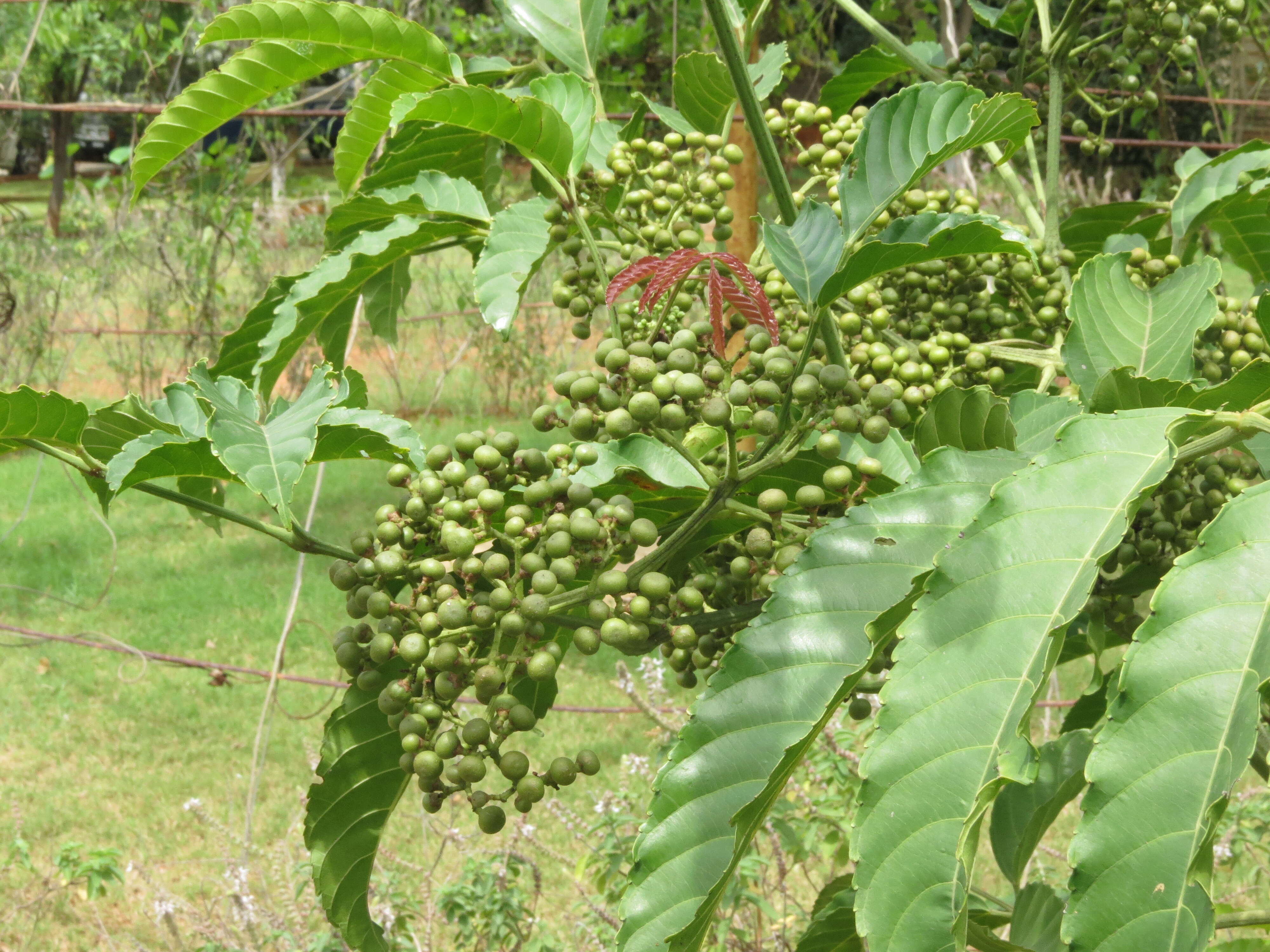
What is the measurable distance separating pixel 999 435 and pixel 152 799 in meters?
4.10

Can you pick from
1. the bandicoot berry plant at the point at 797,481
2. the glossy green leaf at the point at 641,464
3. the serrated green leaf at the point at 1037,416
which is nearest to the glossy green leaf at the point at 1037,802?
the bandicoot berry plant at the point at 797,481

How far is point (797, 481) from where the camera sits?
791 mm

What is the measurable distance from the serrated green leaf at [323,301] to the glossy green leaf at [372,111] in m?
0.09

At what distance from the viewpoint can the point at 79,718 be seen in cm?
471

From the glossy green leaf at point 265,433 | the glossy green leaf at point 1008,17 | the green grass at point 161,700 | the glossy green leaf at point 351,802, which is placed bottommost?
the green grass at point 161,700

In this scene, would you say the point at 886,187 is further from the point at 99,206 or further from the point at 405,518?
the point at 99,206

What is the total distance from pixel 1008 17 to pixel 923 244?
25.9 inches

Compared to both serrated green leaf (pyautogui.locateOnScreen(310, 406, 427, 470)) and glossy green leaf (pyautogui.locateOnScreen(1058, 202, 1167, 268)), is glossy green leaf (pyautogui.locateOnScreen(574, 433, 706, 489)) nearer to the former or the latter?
serrated green leaf (pyautogui.locateOnScreen(310, 406, 427, 470))

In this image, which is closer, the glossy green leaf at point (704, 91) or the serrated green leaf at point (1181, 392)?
the serrated green leaf at point (1181, 392)

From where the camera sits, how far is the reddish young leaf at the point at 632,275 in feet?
2.19

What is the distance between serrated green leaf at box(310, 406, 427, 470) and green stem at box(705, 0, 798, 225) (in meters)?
0.26

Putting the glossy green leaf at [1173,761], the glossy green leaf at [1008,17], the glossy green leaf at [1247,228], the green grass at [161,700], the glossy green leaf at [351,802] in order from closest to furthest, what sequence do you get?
1. the glossy green leaf at [1173,761]
2. the glossy green leaf at [351,802]
3. the glossy green leaf at [1247,228]
4. the glossy green leaf at [1008,17]
5. the green grass at [161,700]

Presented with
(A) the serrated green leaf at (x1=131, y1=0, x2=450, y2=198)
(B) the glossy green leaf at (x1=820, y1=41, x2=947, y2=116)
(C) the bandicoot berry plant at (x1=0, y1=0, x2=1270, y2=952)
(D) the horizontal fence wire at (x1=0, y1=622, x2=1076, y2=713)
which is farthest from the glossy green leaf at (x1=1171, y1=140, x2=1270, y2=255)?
(D) the horizontal fence wire at (x1=0, y1=622, x2=1076, y2=713)

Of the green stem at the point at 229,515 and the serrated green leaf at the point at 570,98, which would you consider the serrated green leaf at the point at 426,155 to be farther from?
the green stem at the point at 229,515
